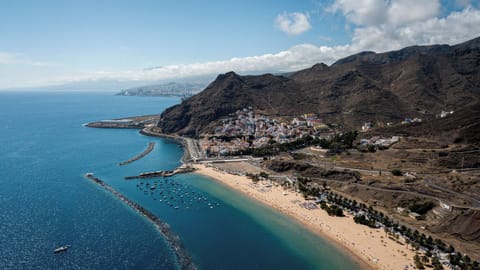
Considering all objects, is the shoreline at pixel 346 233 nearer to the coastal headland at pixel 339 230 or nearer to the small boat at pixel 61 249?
the coastal headland at pixel 339 230

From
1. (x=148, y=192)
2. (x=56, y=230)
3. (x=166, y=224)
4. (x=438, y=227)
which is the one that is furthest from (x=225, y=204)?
(x=438, y=227)

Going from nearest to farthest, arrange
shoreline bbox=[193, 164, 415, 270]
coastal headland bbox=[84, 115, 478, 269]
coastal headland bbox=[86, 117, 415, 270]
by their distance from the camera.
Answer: shoreline bbox=[193, 164, 415, 270]
coastal headland bbox=[86, 117, 415, 270]
coastal headland bbox=[84, 115, 478, 269]

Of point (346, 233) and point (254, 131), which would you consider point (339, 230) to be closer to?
point (346, 233)

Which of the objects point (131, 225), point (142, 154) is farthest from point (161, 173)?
point (131, 225)

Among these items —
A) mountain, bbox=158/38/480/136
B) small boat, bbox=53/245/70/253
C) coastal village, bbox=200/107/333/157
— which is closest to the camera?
small boat, bbox=53/245/70/253

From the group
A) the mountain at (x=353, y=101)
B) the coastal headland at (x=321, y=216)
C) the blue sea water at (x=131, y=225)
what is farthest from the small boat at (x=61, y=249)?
the mountain at (x=353, y=101)

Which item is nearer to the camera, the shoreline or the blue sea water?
the shoreline

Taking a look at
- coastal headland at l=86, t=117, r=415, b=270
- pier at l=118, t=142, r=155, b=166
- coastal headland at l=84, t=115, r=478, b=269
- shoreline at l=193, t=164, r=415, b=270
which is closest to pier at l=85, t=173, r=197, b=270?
coastal headland at l=86, t=117, r=415, b=270

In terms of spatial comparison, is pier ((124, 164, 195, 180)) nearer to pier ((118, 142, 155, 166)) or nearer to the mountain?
pier ((118, 142, 155, 166))
